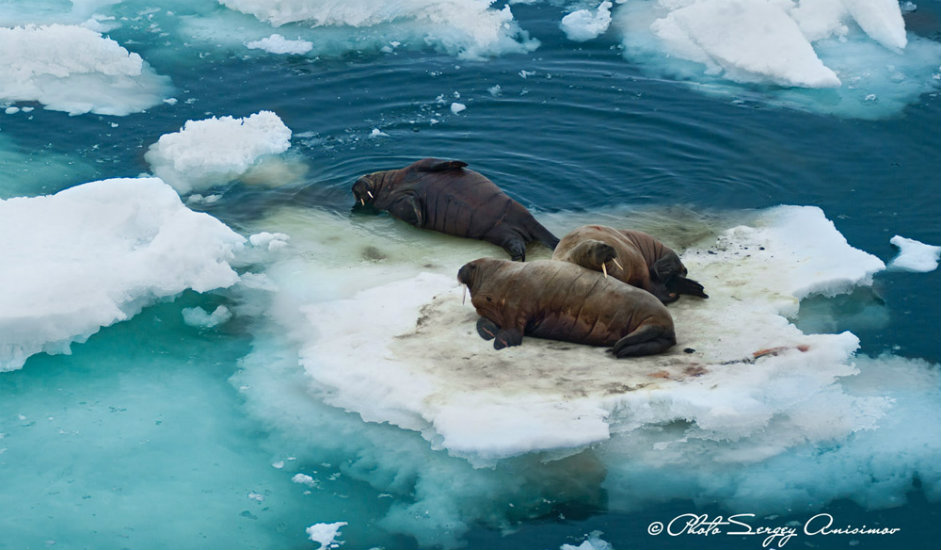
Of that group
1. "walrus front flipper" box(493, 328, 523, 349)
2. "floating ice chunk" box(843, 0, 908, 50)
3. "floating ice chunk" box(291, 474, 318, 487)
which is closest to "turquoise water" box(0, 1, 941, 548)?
"floating ice chunk" box(291, 474, 318, 487)

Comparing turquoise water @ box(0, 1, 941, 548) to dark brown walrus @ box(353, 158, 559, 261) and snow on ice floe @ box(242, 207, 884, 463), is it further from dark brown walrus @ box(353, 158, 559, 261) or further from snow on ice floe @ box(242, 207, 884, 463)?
dark brown walrus @ box(353, 158, 559, 261)

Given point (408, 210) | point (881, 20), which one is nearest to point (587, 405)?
point (408, 210)

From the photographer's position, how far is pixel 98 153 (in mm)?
11312

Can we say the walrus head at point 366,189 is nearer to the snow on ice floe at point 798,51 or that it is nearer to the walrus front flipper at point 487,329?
the walrus front flipper at point 487,329

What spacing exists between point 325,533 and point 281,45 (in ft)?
28.3

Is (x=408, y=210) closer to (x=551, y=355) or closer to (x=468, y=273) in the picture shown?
(x=468, y=273)

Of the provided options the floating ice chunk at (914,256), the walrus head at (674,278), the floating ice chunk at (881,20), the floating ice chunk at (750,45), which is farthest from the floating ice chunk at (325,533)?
the floating ice chunk at (881,20)

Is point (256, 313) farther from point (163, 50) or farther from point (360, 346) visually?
point (163, 50)

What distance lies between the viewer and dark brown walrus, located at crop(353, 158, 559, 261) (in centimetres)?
949

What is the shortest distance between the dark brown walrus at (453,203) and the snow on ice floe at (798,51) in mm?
3847

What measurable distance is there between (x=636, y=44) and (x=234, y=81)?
4.69 metres

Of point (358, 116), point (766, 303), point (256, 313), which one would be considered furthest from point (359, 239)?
point (766, 303)

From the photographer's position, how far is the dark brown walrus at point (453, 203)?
31.1 feet

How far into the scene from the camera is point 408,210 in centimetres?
995
